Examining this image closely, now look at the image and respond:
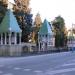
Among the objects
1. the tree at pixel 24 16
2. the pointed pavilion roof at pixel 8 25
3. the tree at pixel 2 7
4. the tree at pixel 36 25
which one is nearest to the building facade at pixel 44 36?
the tree at pixel 36 25

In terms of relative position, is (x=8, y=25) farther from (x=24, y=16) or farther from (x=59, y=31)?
(x=59, y=31)

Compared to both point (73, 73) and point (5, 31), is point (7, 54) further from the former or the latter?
point (73, 73)

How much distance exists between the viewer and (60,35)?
82.1m

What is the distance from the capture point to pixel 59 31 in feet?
275

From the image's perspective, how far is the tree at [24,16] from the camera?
61.5 meters

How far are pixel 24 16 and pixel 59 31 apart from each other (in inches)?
926

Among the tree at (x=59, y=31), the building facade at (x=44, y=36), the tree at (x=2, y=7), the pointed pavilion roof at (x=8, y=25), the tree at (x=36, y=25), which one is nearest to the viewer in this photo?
the pointed pavilion roof at (x=8, y=25)

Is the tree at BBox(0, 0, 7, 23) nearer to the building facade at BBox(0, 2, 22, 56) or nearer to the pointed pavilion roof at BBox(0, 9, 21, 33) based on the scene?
the building facade at BBox(0, 2, 22, 56)

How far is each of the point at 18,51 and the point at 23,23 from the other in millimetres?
13567

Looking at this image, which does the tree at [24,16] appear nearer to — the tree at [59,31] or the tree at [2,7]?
the tree at [2,7]

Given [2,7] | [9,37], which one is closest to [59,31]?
[2,7]

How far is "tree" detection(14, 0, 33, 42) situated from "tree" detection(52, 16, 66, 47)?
1940cm

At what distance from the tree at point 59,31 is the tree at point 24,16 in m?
19.4

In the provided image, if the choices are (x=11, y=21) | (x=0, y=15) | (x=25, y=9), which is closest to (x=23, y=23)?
(x=25, y=9)
